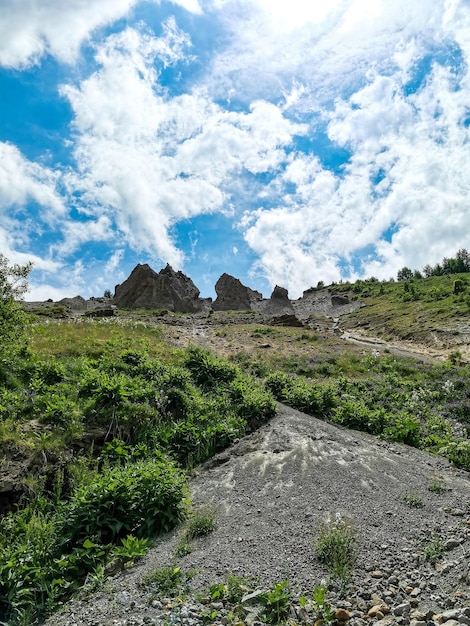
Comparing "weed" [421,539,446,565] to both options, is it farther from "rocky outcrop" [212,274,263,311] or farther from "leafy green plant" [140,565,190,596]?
"rocky outcrop" [212,274,263,311]

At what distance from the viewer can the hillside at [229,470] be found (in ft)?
→ 23.6

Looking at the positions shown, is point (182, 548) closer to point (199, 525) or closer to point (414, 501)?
point (199, 525)

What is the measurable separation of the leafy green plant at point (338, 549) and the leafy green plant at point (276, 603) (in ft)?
3.05

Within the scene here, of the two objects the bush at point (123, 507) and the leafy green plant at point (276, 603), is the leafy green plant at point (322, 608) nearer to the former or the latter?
the leafy green plant at point (276, 603)

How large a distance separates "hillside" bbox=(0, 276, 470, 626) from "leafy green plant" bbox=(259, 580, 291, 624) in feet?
1.17

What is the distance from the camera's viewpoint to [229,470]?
1169 cm

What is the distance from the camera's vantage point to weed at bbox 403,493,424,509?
931 cm

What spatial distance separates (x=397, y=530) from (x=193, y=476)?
5558 millimetres

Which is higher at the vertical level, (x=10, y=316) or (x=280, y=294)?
(x=280, y=294)

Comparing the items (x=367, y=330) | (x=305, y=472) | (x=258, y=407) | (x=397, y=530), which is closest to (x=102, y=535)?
(x=305, y=472)

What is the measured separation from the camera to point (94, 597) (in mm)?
7016

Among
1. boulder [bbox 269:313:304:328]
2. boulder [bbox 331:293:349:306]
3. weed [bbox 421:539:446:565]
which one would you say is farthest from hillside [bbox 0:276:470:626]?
boulder [bbox 331:293:349:306]

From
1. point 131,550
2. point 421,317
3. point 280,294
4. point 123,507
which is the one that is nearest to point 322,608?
point 131,550

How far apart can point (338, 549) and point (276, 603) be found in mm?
1624
